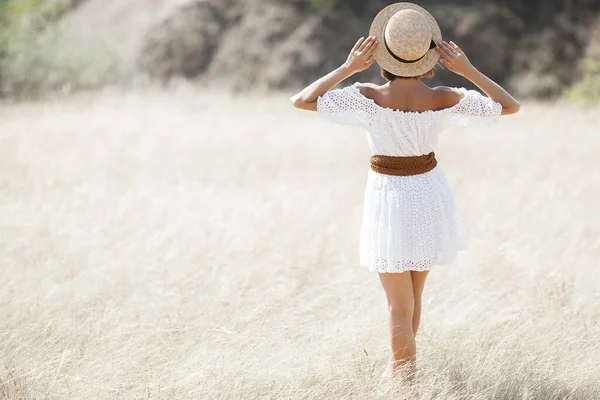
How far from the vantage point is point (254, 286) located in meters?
5.42

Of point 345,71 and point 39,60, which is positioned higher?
point 345,71

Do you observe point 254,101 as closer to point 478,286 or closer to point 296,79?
point 296,79

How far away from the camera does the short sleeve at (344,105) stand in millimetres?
3615

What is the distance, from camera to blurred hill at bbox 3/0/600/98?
55.6 feet

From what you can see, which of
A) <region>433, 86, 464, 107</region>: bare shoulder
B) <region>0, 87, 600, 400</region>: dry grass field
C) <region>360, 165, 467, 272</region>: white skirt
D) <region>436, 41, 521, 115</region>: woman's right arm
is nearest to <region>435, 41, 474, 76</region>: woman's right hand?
<region>436, 41, 521, 115</region>: woman's right arm

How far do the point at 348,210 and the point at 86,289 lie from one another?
3115mm

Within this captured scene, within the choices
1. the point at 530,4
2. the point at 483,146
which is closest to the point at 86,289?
the point at 483,146

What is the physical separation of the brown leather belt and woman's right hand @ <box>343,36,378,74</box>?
1.53 ft

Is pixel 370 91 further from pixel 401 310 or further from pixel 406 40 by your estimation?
pixel 401 310

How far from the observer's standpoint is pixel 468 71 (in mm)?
3578

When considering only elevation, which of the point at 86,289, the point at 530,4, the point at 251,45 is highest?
the point at 530,4

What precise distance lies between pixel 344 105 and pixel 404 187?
50 centimetres

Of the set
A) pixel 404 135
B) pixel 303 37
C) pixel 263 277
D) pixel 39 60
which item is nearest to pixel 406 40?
pixel 404 135

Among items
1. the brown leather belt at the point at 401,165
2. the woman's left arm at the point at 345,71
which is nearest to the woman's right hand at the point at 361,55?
the woman's left arm at the point at 345,71
